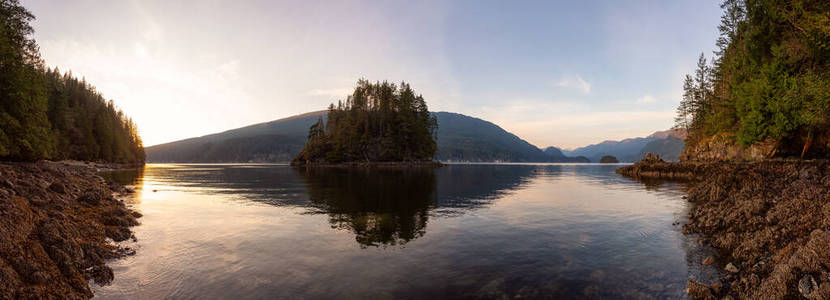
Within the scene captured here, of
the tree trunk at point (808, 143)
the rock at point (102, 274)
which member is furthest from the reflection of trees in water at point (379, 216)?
the tree trunk at point (808, 143)

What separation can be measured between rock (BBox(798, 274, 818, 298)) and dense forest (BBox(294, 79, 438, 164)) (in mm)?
Result: 137958

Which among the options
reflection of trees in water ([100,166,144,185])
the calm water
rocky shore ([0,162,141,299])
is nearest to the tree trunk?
the calm water

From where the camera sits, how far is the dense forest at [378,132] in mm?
147500

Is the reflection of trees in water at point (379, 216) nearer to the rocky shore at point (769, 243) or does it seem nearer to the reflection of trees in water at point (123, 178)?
the rocky shore at point (769, 243)

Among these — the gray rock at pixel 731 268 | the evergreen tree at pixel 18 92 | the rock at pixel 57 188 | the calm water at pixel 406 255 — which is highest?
the evergreen tree at pixel 18 92

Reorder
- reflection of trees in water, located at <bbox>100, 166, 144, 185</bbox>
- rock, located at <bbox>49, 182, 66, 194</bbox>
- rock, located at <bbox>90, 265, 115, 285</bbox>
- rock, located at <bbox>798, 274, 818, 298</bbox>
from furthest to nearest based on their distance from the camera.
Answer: reflection of trees in water, located at <bbox>100, 166, 144, 185</bbox> < rock, located at <bbox>49, 182, 66, 194</bbox> < rock, located at <bbox>90, 265, 115, 285</bbox> < rock, located at <bbox>798, 274, 818, 298</bbox>

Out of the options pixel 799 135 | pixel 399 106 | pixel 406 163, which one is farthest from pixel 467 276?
pixel 399 106

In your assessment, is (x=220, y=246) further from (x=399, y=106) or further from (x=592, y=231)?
(x=399, y=106)

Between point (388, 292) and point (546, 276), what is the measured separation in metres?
6.02

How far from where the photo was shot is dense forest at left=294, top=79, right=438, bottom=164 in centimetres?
14750

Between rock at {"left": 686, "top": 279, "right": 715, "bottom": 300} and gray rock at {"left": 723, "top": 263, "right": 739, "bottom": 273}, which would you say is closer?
rock at {"left": 686, "top": 279, "right": 715, "bottom": 300}

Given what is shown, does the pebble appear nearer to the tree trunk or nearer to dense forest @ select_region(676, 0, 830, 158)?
dense forest @ select_region(676, 0, 830, 158)

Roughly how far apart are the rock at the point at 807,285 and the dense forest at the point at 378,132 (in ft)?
453

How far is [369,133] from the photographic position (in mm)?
150000
